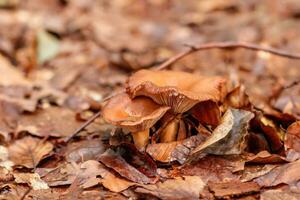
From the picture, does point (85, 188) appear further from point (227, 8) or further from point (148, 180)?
point (227, 8)

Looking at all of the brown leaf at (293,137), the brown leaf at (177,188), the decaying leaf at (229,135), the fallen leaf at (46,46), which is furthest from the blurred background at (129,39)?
the brown leaf at (177,188)

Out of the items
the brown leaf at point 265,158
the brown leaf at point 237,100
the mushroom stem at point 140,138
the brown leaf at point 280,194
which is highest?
the brown leaf at point 237,100

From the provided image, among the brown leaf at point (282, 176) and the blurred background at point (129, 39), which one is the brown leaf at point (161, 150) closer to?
the brown leaf at point (282, 176)

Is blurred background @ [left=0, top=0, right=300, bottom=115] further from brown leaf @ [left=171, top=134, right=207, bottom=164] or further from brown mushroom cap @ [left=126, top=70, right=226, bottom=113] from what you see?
brown leaf @ [left=171, top=134, right=207, bottom=164]

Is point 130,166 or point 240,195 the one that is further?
point 130,166

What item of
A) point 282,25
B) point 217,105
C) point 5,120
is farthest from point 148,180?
point 282,25

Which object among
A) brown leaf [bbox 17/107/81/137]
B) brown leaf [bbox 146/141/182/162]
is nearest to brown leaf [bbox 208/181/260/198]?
brown leaf [bbox 146/141/182/162]

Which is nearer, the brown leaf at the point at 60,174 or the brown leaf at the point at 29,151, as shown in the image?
the brown leaf at the point at 60,174
